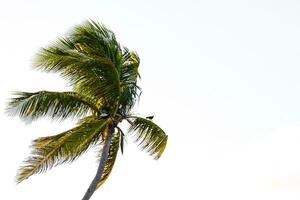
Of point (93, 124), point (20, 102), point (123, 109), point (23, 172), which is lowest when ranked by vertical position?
point (23, 172)

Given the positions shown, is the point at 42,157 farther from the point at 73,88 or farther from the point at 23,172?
the point at 73,88

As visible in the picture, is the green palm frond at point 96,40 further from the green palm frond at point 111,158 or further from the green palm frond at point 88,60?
the green palm frond at point 111,158

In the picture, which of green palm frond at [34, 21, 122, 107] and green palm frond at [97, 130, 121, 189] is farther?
green palm frond at [97, 130, 121, 189]

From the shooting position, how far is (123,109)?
18828 millimetres

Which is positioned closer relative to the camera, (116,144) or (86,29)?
(86,29)

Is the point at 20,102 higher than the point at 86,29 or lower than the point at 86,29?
lower

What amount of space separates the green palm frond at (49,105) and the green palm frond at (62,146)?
0.65 meters

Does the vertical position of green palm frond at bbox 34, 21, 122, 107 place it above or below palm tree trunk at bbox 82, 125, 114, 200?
above

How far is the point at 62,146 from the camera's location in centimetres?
1822

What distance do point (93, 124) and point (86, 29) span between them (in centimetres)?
304

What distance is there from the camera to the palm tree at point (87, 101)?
58.7 feet

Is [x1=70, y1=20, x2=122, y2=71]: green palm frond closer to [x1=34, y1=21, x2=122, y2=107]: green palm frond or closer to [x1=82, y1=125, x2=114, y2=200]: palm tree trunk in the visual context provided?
[x1=34, y1=21, x2=122, y2=107]: green palm frond

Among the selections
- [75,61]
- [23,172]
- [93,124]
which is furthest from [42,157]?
[75,61]

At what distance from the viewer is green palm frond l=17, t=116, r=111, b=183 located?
711 inches
